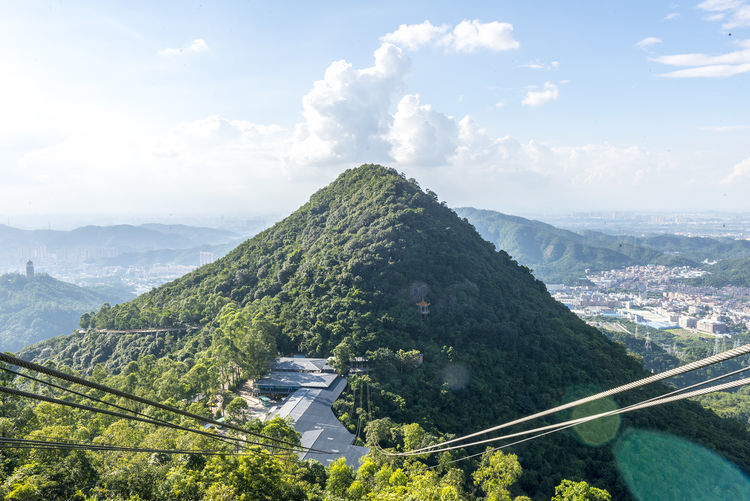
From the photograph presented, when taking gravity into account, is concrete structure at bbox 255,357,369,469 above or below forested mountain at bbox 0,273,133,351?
above

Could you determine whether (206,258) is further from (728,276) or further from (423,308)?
(728,276)

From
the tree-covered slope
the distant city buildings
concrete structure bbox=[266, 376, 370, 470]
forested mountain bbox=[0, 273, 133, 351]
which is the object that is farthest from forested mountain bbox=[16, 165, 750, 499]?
the distant city buildings

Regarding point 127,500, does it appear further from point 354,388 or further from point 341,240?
point 341,240

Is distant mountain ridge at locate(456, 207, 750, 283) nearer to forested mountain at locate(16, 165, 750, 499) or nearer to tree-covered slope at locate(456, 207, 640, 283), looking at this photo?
tree-covered slope at locate(456, 207, 640, 283)

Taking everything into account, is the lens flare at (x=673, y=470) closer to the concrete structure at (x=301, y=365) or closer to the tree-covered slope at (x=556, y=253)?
the concrete structure at (x=301, y=365)

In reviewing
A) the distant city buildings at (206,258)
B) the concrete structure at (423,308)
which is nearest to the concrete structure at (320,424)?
the concrete structure at (423,308)

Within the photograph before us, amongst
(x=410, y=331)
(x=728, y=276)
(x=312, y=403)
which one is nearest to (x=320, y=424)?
(x=312, y=403)
